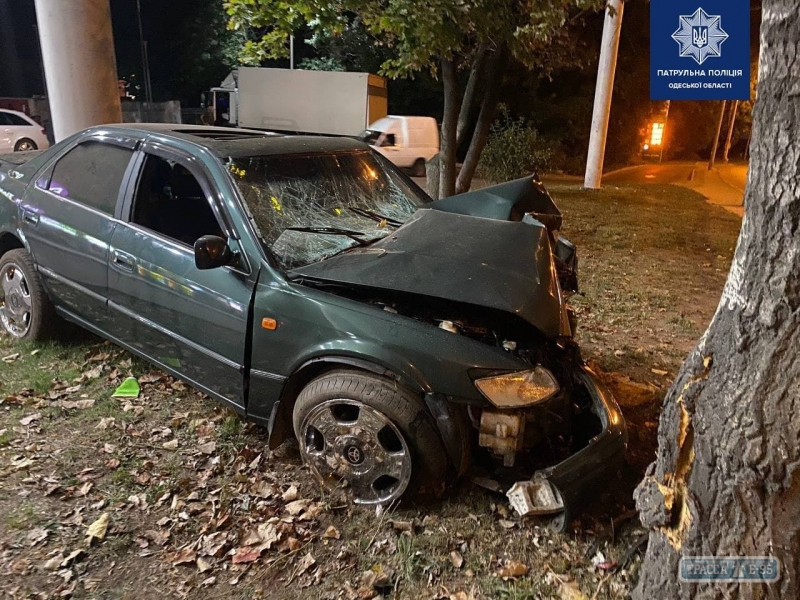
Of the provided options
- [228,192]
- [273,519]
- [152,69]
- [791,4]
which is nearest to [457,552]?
[273,519]

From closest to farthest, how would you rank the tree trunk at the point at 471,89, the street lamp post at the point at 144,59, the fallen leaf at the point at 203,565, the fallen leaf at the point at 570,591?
the fallen leaf at the point at 570,591
the fallen leaf at the point at 203,565
the tree trunk at the point at 471,89
the street lamp post at the point at 144,59

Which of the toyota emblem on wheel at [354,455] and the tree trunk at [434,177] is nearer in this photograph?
the toyota emblem on wheel at [354,455]

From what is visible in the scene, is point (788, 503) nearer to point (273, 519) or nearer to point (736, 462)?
point (736, 462)

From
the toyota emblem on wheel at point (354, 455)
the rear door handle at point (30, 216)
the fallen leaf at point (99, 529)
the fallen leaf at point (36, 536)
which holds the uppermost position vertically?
the rear door handle at point (30, 216)

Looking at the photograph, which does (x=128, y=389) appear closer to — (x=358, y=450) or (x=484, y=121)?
(x=358, y=450)

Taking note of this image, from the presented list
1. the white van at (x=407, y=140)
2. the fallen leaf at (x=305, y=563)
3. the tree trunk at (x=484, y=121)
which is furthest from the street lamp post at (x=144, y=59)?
the fallen leaf at (x=305, y=563)

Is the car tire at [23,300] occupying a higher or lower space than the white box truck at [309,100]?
lower

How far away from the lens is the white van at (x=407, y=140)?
655 inches

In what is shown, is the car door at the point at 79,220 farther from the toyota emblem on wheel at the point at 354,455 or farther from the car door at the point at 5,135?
the car door at the point at 5,135

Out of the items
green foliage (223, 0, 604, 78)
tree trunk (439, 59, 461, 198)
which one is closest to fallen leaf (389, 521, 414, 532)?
green foliage (223, 0, 604, 78)

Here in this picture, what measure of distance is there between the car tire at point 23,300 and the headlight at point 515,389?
3.36m

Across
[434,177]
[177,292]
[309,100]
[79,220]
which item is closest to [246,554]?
[177,292]

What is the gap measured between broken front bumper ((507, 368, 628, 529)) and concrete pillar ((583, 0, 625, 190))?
533 inches

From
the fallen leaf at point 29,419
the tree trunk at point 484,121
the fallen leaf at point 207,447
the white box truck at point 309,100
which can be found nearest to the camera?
the fallen leaf at point 207,447
